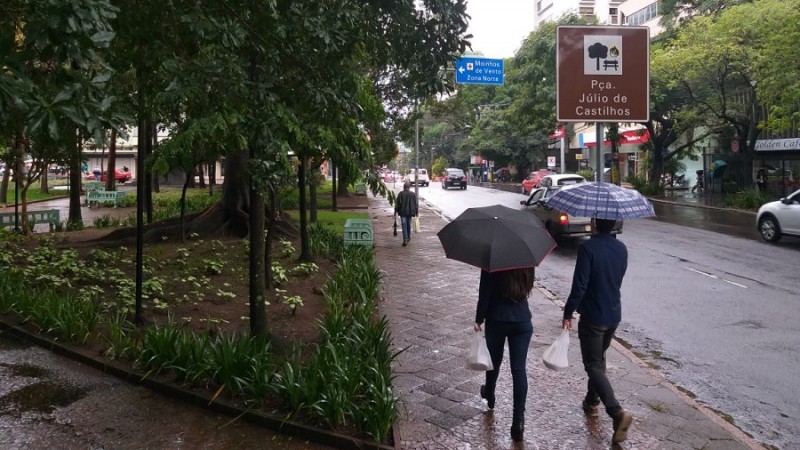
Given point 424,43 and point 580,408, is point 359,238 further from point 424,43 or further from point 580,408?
point 580,408

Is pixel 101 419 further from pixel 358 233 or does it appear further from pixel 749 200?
pixel 749 200

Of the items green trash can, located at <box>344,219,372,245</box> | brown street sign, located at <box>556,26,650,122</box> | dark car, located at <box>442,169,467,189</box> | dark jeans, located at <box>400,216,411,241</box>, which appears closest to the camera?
brown street sign, located at <box>556,26,650,122</box>

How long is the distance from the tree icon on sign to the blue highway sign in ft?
39.5

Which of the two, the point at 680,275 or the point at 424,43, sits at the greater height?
the point at 424,43

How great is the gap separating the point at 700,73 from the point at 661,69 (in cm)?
174

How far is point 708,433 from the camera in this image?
5.05 m

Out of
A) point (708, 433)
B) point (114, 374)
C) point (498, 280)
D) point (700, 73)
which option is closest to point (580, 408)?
point (708, 433)

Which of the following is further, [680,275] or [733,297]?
[680,275]

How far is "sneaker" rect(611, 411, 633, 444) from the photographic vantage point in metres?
4.72

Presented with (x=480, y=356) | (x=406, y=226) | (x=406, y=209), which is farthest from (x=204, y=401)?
(x=406, y=226)

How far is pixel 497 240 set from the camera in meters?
4.75

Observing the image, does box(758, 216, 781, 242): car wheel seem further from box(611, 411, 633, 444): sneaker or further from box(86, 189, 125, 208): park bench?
box(86, 189, 125, 208): park bench

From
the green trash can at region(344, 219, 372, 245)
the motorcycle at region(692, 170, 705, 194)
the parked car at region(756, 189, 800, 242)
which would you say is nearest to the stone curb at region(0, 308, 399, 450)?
the green trash can at region(344, 219, 372, 245)

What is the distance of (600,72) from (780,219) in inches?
452
